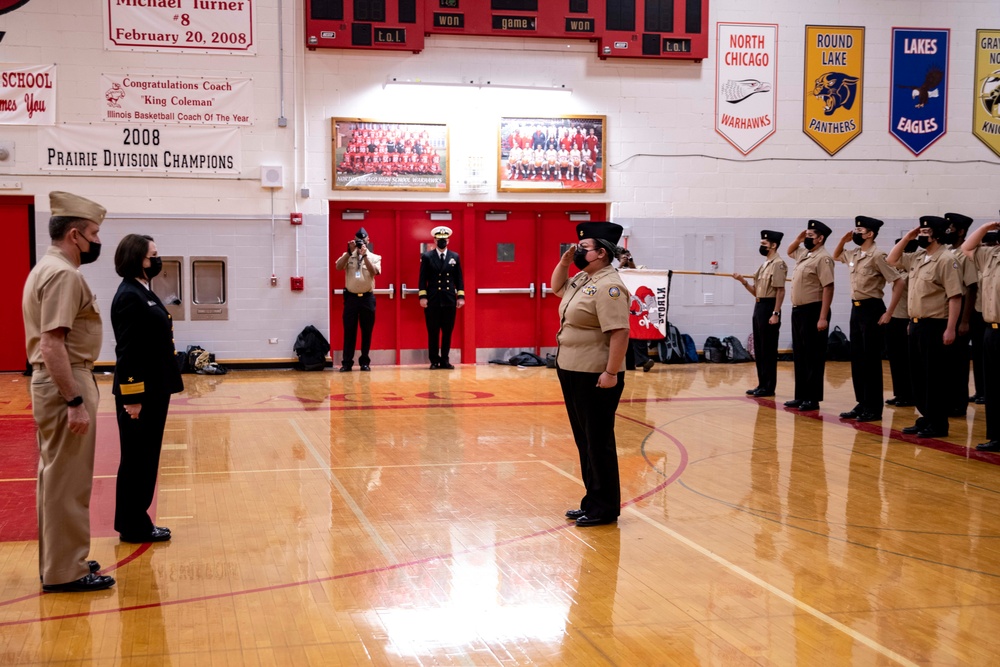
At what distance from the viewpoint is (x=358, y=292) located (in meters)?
14.8

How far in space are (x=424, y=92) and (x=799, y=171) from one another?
663cm

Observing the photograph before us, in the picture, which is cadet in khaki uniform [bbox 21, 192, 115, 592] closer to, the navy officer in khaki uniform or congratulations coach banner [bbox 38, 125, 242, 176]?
the navy officer in khaki uniform

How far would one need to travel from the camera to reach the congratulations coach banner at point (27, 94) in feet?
46.9

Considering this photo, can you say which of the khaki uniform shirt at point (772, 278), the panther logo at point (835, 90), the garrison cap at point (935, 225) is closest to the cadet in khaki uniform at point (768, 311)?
the khaki uniform shirt at point (772, 278)

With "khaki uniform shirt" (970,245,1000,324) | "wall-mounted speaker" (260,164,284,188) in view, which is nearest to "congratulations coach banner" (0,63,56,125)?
"wall-mounted speaker" (260,164,284,188)

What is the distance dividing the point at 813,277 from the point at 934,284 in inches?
70.8

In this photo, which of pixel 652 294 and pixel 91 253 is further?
pixel 652 294

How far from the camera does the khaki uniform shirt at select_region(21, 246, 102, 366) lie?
4574 mm

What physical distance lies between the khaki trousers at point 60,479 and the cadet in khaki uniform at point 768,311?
8591mm

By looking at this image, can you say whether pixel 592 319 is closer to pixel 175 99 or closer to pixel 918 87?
pixel 175 99

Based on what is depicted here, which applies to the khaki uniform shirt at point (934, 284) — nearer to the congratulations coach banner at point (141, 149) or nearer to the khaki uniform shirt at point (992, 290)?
the khaki uniform shirt at point (992, 290)

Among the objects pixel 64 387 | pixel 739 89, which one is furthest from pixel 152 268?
pixel 739 89

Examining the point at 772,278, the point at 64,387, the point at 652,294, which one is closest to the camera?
the point at 64,387

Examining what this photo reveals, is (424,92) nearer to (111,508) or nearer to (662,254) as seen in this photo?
(662,254)
